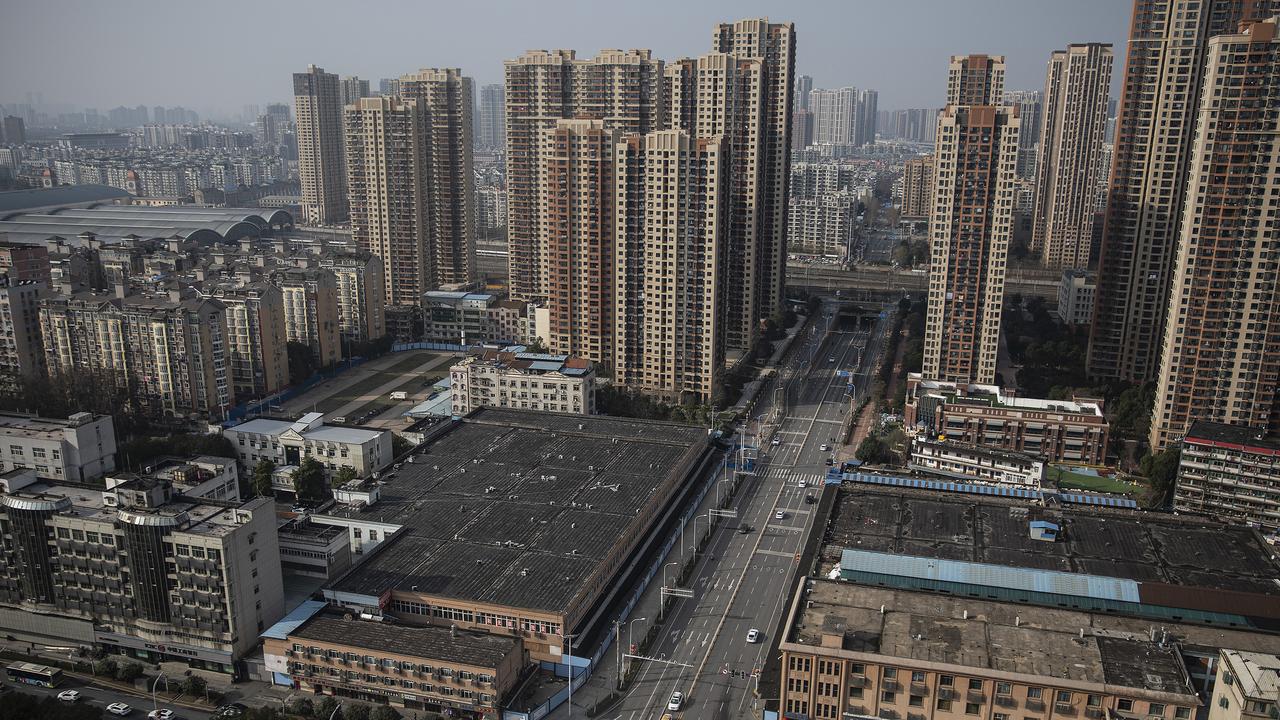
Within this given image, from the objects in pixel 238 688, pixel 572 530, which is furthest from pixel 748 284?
pixel 238 688

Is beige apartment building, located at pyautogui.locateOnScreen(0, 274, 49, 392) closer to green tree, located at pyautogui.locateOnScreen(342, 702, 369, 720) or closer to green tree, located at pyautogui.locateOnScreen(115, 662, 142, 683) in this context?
green tree, located at pyautogui.locateOnScreen(115, 662, 142, 683)

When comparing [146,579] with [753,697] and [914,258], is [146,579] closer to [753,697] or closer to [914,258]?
[753,697]

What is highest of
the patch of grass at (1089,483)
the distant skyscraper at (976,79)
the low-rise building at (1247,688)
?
the distant skyscraper at (976,79)

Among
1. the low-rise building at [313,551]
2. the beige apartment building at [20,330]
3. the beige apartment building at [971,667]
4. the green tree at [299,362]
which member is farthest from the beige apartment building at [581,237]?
the beige apartment building at [971,667]

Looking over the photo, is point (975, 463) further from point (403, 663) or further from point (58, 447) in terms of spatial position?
point (58, 447)

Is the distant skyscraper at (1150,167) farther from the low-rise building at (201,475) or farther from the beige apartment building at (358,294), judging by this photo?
the low-rise building at (201,475)
